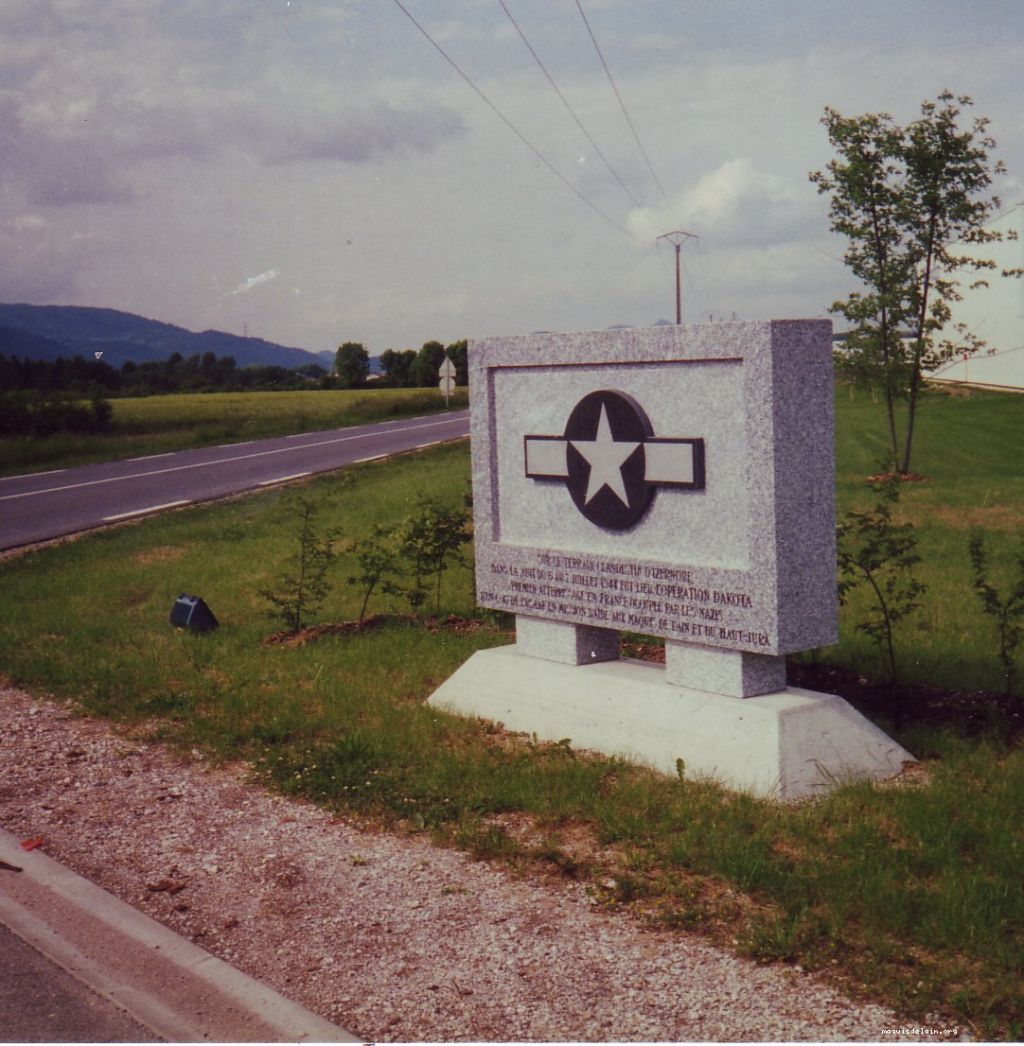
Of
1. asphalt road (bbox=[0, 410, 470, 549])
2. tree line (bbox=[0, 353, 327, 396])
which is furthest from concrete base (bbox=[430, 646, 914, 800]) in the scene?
tree line (bbox=[0, 353, 327, 396])

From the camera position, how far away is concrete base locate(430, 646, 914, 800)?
17.8 feet

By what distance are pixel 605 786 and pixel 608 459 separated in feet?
5.44

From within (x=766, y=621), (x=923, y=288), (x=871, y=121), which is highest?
(x=871, y=121)

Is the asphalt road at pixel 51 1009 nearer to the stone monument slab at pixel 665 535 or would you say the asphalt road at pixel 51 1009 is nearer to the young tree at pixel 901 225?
the stone monument slab at pixel 665 535

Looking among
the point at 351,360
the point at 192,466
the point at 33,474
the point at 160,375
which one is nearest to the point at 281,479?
the point at 192,466

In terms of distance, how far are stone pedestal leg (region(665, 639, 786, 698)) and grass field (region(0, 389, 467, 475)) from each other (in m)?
21.5

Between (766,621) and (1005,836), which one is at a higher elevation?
(766,621)

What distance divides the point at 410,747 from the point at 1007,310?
53.7 m

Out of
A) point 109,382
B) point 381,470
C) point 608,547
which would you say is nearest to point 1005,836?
point 608,547

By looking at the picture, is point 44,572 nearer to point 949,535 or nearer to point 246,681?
point 246,681

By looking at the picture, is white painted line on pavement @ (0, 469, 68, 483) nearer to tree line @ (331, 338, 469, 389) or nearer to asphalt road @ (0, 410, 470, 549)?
asphalt road @ (0, 410, 470, 549)

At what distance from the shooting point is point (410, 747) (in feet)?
20.2

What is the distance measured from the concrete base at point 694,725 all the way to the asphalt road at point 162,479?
967 cm

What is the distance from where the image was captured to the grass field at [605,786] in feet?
13.0
